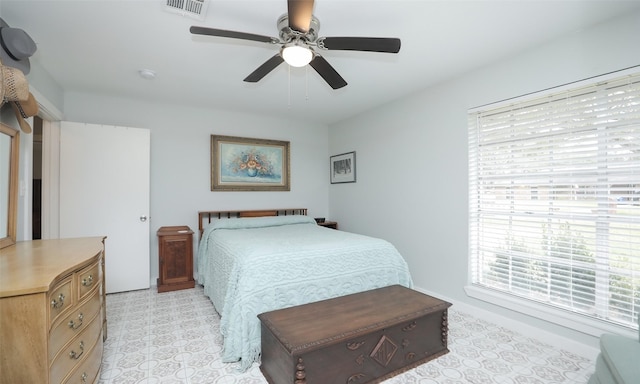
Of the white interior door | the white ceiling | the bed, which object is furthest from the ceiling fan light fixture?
the white interior door

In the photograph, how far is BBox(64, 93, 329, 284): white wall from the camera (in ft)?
12.1

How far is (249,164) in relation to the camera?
4469 millimetres

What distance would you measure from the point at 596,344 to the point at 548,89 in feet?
6.47

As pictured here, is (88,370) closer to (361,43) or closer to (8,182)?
(8,182)

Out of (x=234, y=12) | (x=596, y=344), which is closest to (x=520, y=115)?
(x=596, y=344)

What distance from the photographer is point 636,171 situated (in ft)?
6.43

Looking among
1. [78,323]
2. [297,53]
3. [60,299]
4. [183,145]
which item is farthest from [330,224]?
[60,299]

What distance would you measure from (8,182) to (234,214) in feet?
8.47

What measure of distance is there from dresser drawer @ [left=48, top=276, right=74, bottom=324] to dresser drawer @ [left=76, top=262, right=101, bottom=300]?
0.10 m

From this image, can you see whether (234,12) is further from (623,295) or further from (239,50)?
(623,295)

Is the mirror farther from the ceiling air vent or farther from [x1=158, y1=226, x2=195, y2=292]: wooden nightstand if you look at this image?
[x1=158, y1=226, x2=195, y2=292]: wooden nightstand

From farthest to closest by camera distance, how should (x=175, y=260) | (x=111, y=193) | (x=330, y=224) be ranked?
1. (x=330, y=224)
2. (x=175, y=260)
3. (x=111, y=193)

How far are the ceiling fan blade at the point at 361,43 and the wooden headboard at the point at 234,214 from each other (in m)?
3.07

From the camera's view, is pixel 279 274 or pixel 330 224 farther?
pixel 330 224
